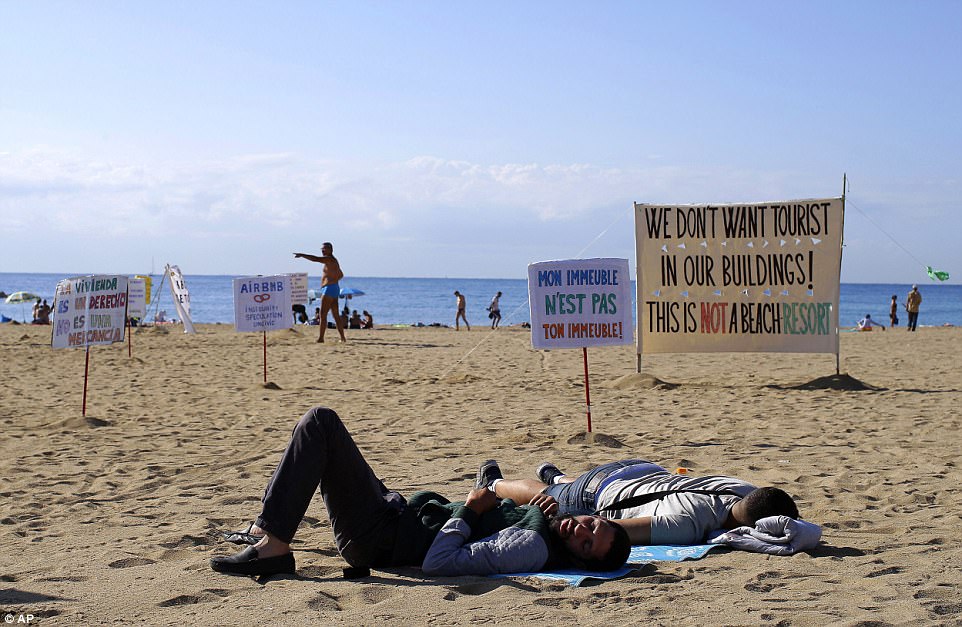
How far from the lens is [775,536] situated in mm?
4652

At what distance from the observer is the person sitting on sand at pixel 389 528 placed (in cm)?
432

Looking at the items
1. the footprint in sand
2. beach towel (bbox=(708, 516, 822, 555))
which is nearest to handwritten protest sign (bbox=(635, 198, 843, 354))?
beach towel (bbox=(708, 516, 822, 555))

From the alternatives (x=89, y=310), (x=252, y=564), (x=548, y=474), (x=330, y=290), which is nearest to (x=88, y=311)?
(x=89, y=310)

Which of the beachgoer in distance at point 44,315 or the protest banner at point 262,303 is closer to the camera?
the protest banner at point 262,303

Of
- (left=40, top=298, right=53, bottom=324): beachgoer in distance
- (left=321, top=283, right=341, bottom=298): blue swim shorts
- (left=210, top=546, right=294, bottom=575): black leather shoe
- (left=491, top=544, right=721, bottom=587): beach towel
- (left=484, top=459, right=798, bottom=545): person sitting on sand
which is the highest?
(left=321, top=283, right=341, bottom=298): blue swim shorts

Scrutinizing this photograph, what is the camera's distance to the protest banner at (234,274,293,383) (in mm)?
14234

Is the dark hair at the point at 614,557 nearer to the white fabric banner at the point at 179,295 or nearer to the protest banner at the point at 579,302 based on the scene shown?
the protest banner at the point at 579,302

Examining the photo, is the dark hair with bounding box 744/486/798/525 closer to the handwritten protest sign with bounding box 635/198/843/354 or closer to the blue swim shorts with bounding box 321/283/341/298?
the handwritten protest sign with bounding box 635/198/843/354

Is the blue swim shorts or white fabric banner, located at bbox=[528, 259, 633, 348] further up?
the blue swim shorts

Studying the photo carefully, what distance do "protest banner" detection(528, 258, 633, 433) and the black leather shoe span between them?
4.99m

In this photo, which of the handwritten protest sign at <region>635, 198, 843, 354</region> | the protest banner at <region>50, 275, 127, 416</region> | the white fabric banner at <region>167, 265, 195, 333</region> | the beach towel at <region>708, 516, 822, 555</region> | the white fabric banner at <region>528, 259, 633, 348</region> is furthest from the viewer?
the white fabric banner at <region>167, 265, 195, 333</region>

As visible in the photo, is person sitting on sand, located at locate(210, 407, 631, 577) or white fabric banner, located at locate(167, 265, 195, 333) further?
white fabric banner, located at locate(167, 265, 195, 333)

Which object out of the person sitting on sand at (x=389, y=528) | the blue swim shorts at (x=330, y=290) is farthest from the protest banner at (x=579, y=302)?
the blue swim shorts at (x=330, y=290)

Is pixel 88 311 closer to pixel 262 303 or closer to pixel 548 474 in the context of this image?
pixel 262 303
